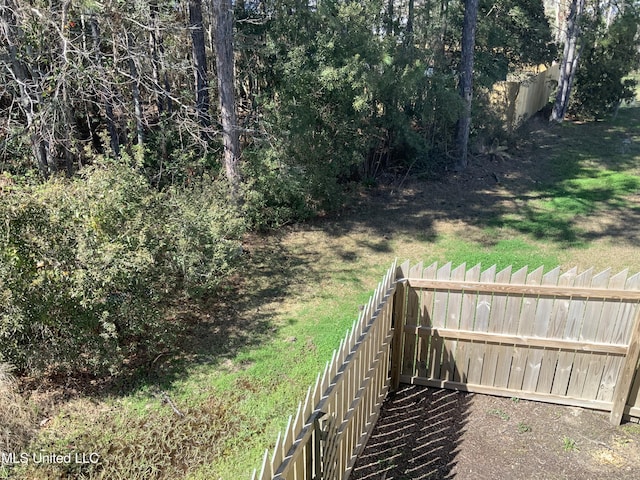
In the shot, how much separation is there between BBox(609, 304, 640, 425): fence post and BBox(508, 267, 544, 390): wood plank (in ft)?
2.49

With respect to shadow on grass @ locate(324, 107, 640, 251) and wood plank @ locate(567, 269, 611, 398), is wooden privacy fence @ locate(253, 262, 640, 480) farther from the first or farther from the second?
shadow on grass @ locate(324, 107, 640, 251)

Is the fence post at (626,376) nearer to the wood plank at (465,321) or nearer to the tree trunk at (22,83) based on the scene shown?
the wood plank at (465,321)

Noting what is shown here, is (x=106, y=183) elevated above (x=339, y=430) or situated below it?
above

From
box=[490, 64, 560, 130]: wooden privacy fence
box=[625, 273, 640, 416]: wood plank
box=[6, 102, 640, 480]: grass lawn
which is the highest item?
box=[490, 64, 560, 130]: wooden privacy fence

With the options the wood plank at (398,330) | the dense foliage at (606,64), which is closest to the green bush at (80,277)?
the wood plank at (398,330)

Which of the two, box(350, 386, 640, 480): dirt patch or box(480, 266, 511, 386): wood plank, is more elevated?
box(480, 266, 511, 386): wood plank

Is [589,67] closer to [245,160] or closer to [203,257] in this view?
[245,160]

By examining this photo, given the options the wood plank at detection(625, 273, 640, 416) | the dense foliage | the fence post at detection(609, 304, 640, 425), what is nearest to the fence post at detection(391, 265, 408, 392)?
the fence post at detection(609, 304, 640, 425)

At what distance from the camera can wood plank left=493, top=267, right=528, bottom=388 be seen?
168 inches

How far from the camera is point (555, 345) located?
436cm

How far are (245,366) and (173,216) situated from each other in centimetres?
203

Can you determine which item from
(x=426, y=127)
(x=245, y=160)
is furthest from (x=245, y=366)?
(x=426, y=127)

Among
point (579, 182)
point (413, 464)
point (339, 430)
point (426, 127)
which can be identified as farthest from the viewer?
point (426, 127)

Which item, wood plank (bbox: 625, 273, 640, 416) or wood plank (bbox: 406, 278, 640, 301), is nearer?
wood plank (bbox: 406, 278, 640, 301)
